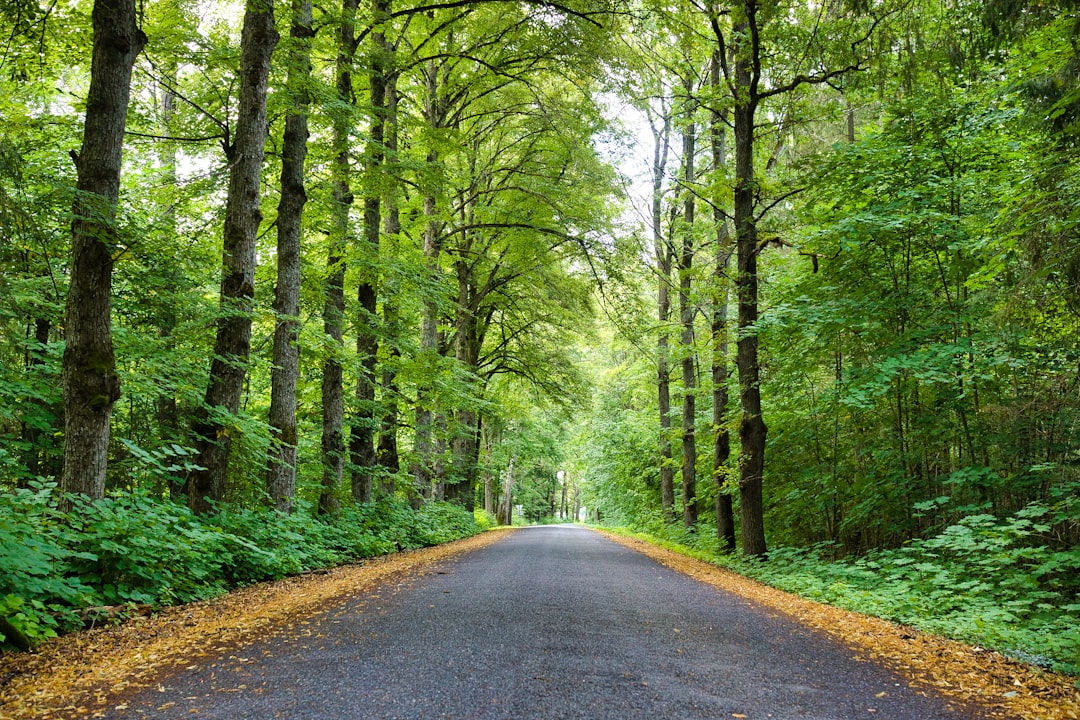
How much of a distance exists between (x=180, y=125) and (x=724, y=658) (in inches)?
397

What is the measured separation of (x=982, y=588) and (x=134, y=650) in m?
7.46

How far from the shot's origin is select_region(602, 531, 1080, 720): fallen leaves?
326cm

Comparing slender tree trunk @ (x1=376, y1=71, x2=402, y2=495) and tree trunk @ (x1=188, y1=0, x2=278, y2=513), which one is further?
slender tree trunk @ (x1=376, y1=71, x2=402, y2=495)

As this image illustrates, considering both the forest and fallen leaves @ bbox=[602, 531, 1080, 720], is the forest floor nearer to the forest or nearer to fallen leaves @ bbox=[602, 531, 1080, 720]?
fallen leaves @ bbox=[602, 531, 1080, 720]

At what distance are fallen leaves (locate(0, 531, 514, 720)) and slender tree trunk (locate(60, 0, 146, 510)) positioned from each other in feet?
5.25

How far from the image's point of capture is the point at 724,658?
12.8 feet

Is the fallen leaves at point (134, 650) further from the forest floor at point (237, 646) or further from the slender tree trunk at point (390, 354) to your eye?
the slender tree trunk at point (390, 354)

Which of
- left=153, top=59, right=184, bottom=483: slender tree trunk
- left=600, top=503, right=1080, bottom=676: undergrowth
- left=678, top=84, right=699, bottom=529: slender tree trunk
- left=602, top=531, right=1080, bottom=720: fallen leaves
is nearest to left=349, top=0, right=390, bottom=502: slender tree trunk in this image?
left=153, top=59, right=184, bottom=483: slender tree trunk

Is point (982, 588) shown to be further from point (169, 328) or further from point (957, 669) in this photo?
point (169, 328)

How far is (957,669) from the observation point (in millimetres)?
3916

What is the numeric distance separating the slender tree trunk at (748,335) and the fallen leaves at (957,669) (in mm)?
4398

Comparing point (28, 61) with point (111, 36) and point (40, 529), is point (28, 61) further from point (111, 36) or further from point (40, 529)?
point (40, 529)

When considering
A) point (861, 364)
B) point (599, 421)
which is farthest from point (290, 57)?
point (599, 421)

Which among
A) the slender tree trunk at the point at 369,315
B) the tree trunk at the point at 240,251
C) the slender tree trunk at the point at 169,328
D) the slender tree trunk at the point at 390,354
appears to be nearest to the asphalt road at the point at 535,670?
the tree trunk at the point at 240,251
